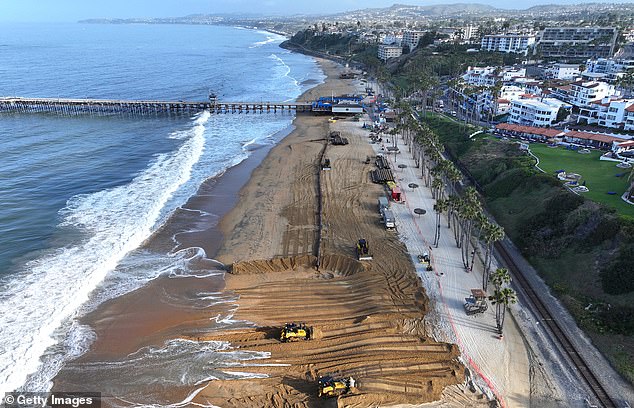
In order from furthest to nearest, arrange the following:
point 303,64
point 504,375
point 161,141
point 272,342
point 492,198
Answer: point 303,64
point 161,141
point 492,198
point 272,342
point 504,375

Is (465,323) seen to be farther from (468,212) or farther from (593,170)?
(593,170)

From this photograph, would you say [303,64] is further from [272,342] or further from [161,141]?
[272,342]

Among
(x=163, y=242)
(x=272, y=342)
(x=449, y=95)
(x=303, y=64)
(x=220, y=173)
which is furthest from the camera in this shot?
(x=303, y=64)

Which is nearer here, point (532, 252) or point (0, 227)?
point (532, 252)

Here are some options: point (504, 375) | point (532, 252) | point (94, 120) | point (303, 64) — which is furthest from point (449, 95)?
point (303, 64)

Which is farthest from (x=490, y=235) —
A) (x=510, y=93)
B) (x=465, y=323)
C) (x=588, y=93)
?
(x=510, y=93)

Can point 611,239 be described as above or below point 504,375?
above
